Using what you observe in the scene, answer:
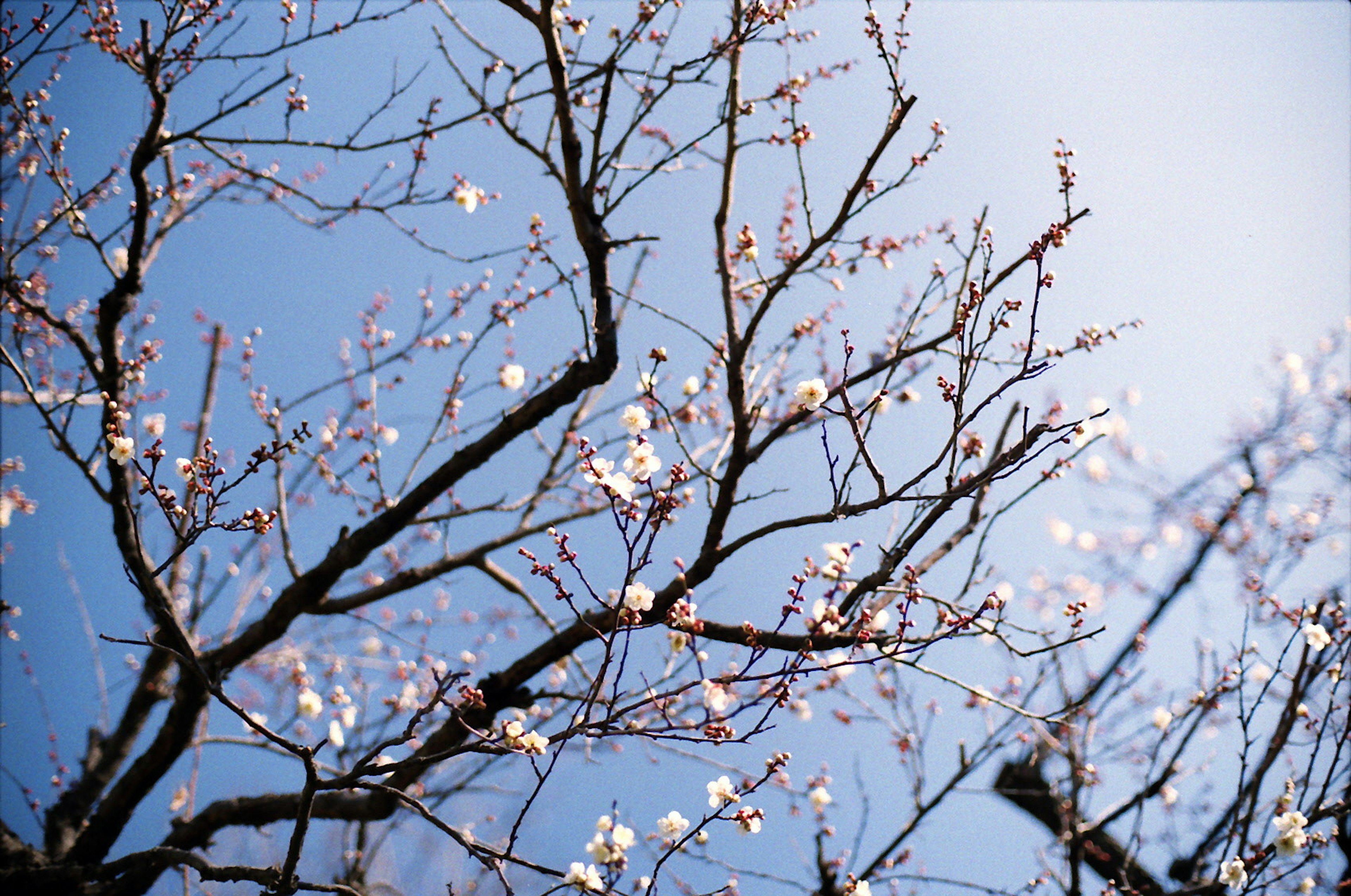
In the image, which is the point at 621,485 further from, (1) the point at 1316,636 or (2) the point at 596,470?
(1) the point at 1316,636

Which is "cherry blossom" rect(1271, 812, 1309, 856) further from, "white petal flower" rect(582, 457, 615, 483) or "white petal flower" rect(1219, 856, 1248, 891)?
"white petal flower" rect(582, 457, 615, 483)

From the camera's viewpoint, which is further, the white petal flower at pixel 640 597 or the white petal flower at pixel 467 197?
the white petal flower at pixel 467 197

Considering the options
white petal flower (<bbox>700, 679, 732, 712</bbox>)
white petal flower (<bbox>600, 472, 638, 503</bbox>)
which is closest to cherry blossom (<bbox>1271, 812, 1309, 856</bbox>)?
white petal flower (<bbox>700, 679, 732, 712</bbox>)

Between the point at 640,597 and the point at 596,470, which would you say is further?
the point at 640,597

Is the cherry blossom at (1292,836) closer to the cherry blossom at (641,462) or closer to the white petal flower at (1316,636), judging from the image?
the white petal flower at (1316,636)

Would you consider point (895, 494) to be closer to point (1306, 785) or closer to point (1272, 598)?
point (1306, 785)

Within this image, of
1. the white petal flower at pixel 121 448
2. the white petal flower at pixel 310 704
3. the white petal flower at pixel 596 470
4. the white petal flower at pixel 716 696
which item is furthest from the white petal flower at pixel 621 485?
the white petal flower at pixel 310 704

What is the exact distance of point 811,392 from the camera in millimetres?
2406

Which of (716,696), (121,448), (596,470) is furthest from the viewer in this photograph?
(716,696)

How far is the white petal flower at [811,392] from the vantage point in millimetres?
2389

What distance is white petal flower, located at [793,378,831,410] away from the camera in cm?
239

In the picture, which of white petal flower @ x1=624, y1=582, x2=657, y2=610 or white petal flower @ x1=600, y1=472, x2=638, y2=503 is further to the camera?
white petal flower @ x1=624, y1=582, x2=657, y2=610

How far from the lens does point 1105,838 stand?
4.86m

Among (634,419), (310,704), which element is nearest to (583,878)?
(634,419)
